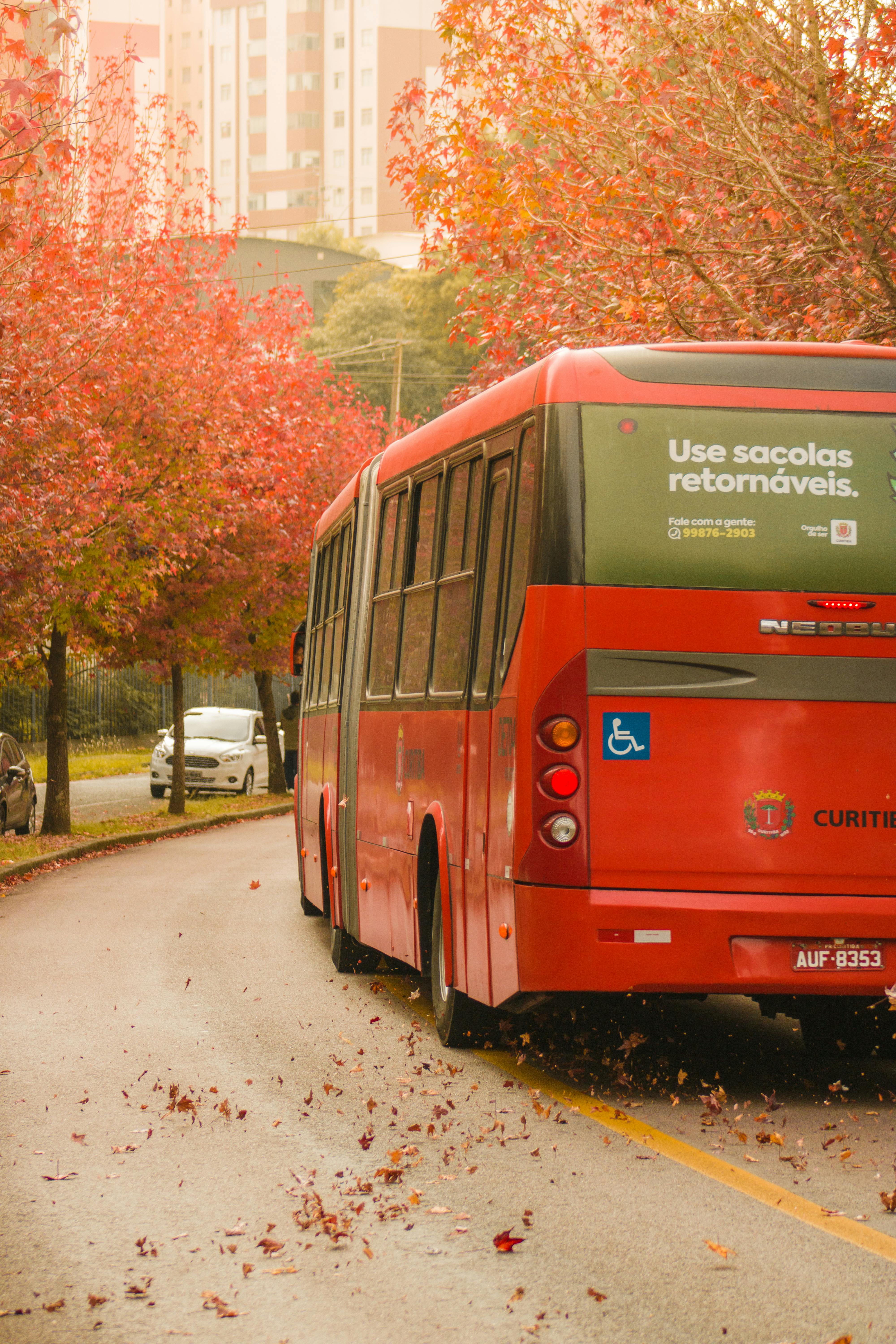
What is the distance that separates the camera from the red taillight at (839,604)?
291 inches

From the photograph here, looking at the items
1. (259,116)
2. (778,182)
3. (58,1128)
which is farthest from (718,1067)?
(259,116)

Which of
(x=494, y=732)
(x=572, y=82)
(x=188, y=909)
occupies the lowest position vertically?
(x=188, y=909)

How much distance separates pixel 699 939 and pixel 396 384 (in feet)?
190

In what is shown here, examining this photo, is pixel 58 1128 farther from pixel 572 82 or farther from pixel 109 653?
pixel 109 653

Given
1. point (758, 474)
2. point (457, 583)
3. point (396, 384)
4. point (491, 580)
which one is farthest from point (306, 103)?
point (758, 474)

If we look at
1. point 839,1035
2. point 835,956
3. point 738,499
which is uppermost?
point 738,499

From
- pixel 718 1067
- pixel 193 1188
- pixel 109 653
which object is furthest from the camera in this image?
pixel 109 653

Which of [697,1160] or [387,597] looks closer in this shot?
[697,1160]

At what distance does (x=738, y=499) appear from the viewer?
749cm

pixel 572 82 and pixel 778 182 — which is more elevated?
pixel 572 82

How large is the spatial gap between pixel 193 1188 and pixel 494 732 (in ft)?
8.19

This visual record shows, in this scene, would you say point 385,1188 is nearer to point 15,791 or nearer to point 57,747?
point 57,747

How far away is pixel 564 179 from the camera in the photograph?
52.9 feet

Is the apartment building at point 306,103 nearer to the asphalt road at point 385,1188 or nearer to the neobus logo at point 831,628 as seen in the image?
the asphalt road at point 385,1188
